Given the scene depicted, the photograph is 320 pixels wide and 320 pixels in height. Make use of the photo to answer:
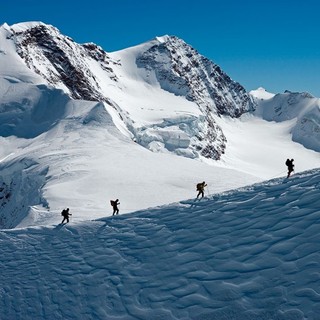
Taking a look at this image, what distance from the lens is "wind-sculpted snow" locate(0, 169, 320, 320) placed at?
1279 centimetres

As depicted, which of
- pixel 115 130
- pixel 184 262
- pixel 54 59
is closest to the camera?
pixel 184 262

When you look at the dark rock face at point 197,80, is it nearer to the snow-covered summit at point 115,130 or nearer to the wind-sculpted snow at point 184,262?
the snow-covered summit at point 115,130

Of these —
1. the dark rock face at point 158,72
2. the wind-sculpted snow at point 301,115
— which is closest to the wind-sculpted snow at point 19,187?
the dark rock face at point 158,72

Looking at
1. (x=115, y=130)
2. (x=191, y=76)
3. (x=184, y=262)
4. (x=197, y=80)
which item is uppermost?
(x=197, y=80)

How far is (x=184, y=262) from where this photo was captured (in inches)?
607

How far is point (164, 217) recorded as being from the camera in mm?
19469

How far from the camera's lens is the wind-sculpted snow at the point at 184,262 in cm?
1279

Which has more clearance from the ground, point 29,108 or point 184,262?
point 29,108

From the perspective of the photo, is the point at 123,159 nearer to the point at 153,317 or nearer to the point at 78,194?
the point at 78,194

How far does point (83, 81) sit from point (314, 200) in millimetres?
100777

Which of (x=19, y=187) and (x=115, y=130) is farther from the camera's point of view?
(x=115, y=130)

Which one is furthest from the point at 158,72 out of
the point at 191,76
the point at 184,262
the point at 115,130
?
the point at 184,262

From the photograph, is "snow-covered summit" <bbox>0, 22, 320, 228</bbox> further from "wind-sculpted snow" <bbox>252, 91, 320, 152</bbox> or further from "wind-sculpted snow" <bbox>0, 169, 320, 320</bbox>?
"wind-sculpted snow" <bbox>0, 169, 320, 320</bbox>

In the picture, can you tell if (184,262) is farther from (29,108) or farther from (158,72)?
(158,72)
